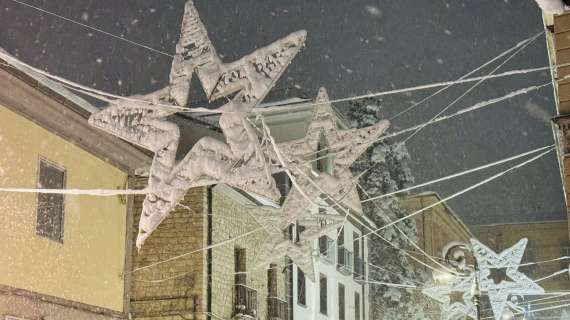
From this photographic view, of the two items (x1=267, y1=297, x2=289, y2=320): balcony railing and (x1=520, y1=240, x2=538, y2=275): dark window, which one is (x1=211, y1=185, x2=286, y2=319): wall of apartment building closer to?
(x1=267, y1=297, x2=289, y2=320): balcony railing

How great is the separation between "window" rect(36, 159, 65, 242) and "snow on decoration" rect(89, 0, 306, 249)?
182 inches

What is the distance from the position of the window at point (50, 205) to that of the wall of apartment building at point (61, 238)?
81 mm

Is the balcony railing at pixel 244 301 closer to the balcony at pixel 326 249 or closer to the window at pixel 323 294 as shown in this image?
the balcony at pixel 326 249

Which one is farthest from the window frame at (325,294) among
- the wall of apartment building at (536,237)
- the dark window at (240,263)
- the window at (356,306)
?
the wall of apartment building at (536,237)

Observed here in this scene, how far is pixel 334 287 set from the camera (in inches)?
1131

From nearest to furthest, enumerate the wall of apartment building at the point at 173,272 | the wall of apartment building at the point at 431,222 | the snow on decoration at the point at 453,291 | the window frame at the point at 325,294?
the wall of apartment building at the point at 173,272, the snow on decoration at the point at 453,291, the window frame at the point at 325,294, the wall of apartment building at the point at 431,222

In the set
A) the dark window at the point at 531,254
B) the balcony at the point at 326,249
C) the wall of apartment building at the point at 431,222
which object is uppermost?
the dark window at the point at 531,254

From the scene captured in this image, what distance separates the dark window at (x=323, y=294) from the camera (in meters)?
27.3

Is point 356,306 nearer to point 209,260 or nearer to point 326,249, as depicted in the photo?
point 326,249

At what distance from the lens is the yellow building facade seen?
1326 centimetres

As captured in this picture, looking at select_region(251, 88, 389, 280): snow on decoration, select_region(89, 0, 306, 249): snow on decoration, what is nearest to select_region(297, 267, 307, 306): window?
select_region(251, 88, 389, 280): snow on decoration

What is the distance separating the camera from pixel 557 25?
422 inches

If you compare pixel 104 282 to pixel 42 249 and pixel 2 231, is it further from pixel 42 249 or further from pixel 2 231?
pixel 2 231

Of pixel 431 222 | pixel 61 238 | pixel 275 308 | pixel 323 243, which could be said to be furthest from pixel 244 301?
pixel 431 222
